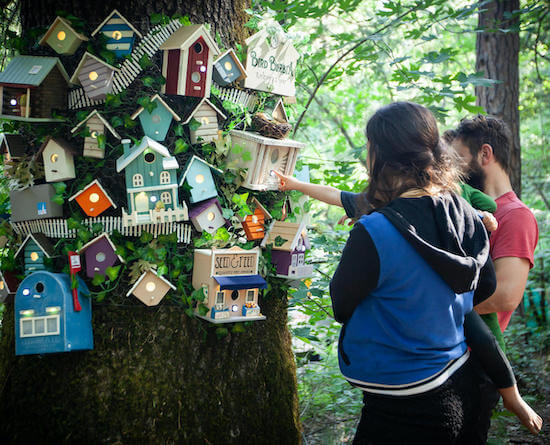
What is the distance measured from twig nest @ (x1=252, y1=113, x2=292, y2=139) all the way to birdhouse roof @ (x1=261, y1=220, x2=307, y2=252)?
0.47 metres

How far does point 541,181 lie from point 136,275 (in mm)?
8847

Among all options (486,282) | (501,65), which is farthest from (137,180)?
(501,65)

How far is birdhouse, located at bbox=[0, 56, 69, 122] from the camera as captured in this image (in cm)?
206

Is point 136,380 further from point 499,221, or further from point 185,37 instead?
point 499,221

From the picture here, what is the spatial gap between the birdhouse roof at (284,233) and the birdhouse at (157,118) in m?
0.76

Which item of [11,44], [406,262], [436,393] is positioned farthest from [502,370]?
[11,44]

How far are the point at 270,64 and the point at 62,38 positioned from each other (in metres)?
1.04

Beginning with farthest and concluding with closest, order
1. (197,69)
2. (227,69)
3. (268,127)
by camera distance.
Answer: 1. (268,127)
2. (227,69)
3. (197,69)

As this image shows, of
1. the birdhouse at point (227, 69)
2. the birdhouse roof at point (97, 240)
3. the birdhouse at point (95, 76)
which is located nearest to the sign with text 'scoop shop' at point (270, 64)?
the birdhouse at point (227, 69)

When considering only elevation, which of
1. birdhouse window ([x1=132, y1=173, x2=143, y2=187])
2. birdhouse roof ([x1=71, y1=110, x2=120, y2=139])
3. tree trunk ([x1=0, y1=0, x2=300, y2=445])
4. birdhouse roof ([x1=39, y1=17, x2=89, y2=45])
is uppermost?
birdhouse roof ([x1=39, y1=17, x2=89, y2=45])

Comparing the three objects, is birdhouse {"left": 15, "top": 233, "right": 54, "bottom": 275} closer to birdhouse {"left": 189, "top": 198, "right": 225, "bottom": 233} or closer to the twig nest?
birdhouse {"left": 189, "top": 198, "right": 225, "bottom": 233}

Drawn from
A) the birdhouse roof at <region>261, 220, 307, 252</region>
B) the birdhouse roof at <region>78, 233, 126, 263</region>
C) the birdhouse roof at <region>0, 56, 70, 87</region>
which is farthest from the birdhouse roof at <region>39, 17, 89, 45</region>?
the birdhouse roof at <region>261, 220, 307, 252</region>

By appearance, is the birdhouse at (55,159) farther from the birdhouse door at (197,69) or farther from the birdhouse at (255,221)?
the birdhouse at (255,221)

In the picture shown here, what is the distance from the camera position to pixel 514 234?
219cm
